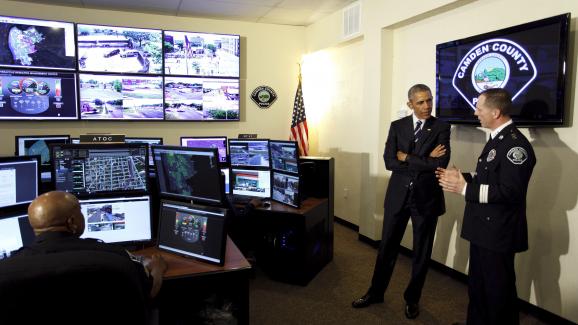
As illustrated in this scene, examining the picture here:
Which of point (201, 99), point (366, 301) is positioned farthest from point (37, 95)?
point (366, 301)

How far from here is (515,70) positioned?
2.86 meters

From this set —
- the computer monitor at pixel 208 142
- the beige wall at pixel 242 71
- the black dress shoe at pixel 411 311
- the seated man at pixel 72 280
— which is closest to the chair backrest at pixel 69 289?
the seated man at pixel 72 280

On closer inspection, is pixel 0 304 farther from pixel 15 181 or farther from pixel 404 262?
pixel 404 262

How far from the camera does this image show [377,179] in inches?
175

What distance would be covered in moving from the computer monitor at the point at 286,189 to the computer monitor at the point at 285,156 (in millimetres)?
63

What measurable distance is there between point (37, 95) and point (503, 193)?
512 cm

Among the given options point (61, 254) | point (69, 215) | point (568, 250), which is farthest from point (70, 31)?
point (568, 250)

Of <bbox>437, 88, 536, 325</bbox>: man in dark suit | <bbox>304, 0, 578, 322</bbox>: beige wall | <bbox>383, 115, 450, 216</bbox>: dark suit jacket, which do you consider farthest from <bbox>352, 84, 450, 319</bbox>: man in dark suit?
<bbox>304, 0, 578, 322</bbox>: beige wall

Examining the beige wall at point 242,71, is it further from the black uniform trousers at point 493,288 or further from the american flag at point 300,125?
the black uniform trousers at point 493,288

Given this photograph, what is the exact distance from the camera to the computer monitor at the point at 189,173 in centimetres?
194

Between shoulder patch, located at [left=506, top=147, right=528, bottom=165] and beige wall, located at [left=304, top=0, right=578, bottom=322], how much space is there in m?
0.71

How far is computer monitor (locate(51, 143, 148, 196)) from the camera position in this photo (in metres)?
2.04

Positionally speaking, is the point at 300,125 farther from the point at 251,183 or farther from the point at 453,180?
the point at 453,180

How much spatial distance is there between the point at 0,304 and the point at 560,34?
3112mm
